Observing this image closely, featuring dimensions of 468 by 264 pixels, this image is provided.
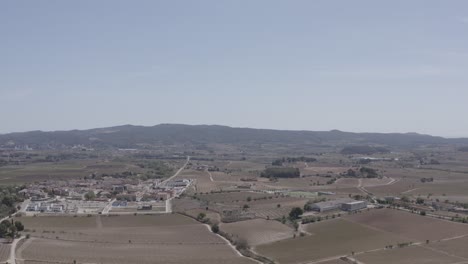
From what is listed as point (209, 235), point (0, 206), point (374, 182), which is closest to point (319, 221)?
Answer: point (209, 235)

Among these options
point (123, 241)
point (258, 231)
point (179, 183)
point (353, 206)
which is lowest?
point (123, 241)

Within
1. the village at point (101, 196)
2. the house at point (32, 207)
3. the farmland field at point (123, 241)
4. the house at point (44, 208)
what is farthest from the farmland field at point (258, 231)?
the house at point (32, 207)

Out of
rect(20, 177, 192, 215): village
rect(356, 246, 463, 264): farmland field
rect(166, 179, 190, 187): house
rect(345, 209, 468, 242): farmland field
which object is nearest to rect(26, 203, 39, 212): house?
rect(20, 177, 192, 215): village

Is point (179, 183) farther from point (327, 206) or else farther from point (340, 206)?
point (340, 206)

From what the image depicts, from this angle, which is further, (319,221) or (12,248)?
(319,221)

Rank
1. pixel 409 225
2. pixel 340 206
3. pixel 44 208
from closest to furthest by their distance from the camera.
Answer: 1. pixel 409 225
2. pixel 340 206
3. pixel 44 208

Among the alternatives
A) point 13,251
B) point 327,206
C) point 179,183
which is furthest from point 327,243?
point 179,183

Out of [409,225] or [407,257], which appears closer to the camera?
[407,257]

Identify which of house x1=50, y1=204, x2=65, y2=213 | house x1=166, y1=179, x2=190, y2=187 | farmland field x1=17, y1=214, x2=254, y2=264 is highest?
house x1=166, y1=179, x2=190, y2=187

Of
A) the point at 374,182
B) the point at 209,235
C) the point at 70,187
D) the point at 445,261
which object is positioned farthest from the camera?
the point at 374,182

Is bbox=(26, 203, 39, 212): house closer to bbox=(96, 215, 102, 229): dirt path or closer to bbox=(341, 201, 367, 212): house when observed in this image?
bbox=(96, 215, 102, 229): dirt path

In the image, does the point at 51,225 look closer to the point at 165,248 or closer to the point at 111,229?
the point at 111,229
